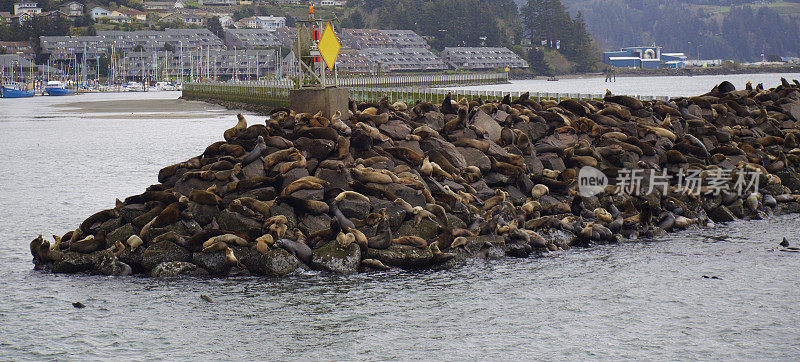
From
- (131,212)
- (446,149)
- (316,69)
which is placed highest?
(316,69)

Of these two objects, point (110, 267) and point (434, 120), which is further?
point (434, 120)

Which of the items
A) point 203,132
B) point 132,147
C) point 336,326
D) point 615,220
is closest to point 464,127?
point 615,220

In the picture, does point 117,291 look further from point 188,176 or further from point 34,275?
point 188,176

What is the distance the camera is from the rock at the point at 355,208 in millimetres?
16062

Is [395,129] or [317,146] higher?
[395,129]

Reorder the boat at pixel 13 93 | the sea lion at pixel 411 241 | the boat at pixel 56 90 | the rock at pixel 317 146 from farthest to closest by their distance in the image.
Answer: the boat at pixel 56 90 → the boat at pixel 13 93 → the rock at pixel 317 146 → the sea lion at pixel 411 241

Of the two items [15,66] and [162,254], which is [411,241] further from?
[15,66]

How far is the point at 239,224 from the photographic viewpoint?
15609 mm

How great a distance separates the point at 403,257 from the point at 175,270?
3.90 m

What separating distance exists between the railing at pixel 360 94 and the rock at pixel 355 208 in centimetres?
1454

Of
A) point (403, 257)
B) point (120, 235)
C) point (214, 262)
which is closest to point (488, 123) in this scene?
point (403, 257)

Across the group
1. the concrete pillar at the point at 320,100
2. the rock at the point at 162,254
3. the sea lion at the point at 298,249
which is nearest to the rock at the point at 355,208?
the sea lion at the point at 298,249

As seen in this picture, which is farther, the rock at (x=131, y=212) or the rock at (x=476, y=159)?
the rock at (x=476, y=159)

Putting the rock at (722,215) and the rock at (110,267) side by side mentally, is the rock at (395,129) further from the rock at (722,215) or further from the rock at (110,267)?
the rock at (722,215)
